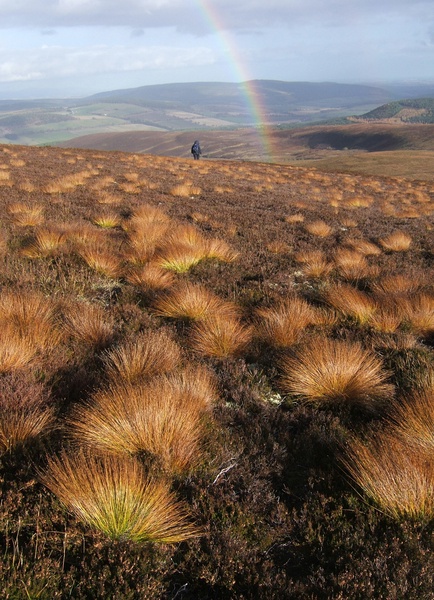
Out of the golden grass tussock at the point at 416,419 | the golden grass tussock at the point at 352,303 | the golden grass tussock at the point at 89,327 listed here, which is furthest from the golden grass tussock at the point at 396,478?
the golden grass tussock at the point at 352,303

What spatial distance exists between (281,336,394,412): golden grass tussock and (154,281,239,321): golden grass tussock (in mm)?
1219

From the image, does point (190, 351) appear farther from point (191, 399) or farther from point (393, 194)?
point (393, 194)

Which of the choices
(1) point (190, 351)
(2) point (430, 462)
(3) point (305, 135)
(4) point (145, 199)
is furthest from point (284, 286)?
(3) point (305, 135)

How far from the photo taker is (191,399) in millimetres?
2828

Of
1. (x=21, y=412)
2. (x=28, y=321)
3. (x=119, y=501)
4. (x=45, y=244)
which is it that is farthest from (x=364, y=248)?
(x=119, y=501)

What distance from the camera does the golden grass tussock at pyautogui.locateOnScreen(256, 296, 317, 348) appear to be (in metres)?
4.08

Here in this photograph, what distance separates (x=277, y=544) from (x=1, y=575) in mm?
1313

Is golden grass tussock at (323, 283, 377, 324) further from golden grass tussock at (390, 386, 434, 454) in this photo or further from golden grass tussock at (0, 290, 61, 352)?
golden grass tussock at (0, 290, 61, 352)

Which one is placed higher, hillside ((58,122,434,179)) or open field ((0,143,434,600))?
hillside ((58,122,434,179))

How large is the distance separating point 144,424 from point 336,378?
5.72 feet

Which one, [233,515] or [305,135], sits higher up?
[305,135]

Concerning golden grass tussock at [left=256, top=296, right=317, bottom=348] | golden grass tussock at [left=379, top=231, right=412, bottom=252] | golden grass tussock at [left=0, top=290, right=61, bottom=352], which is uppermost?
golden grass tussock at [left=0, top=290, right=61, bottom=352]

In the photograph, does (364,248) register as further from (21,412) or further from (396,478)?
(21,412)

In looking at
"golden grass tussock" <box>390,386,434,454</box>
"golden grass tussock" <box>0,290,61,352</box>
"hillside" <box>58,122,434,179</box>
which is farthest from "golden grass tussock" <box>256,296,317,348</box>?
"hillside" <box>58,122,434,179</box>
